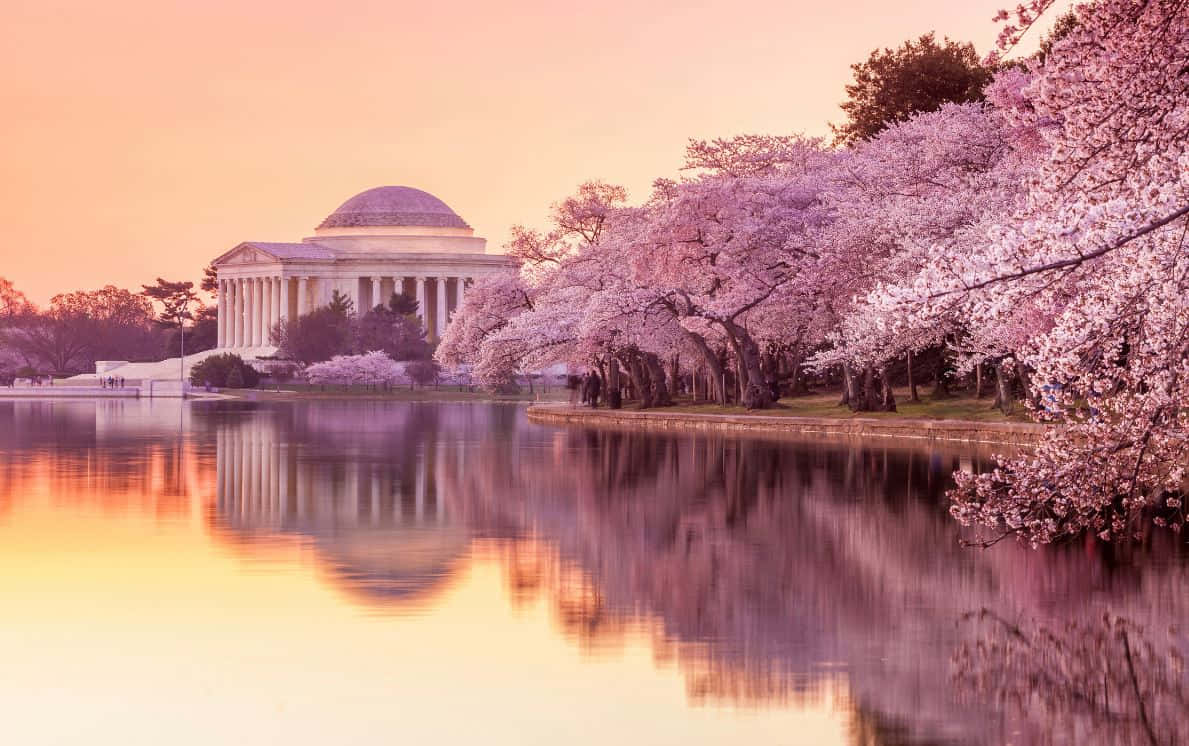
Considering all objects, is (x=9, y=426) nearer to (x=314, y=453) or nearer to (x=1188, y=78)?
(x=314, y=453)

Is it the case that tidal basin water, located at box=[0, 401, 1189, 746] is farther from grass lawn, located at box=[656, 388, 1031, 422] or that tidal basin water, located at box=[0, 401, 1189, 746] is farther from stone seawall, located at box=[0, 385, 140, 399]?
stone seawall, located at box=[0, 385, 140, 399]

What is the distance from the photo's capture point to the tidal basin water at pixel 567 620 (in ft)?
36.6

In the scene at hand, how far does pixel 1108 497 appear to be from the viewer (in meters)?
12.5

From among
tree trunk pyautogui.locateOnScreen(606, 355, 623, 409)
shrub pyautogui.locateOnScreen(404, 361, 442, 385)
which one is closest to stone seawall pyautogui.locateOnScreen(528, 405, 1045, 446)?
tree trunk pyautogui.locateOnScreen(606, 355, 623, 409)

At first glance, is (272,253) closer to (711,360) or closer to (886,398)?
(711,360)

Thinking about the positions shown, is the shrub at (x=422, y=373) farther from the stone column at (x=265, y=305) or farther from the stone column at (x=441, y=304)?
the stone column at (x=265, y=305)

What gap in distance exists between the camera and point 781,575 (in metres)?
18.0

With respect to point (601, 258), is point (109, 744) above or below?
below

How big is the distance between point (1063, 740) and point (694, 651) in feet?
11.3

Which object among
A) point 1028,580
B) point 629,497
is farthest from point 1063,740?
point 629,497

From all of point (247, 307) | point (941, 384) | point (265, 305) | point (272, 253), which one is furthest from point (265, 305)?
point (941, 384)

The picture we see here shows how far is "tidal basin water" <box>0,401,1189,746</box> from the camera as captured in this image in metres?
11.2

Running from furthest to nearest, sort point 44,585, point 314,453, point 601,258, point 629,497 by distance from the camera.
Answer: point 601,258
point 314,453
point 629,497
point 44,585

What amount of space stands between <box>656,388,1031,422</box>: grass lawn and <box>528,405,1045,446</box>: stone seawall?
61.7 inches
